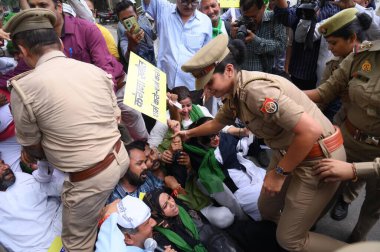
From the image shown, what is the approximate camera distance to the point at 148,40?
11.0 feet

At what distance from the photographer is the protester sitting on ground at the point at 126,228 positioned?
5.49 feet

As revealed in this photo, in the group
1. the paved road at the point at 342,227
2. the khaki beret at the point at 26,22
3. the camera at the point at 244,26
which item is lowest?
the paved road at the point at 342,227

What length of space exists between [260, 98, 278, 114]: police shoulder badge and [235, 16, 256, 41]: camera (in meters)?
1.64

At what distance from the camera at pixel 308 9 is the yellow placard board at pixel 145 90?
1569 millimetres

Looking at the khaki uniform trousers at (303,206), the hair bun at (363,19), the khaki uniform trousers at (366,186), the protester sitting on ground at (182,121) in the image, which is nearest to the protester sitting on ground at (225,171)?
the protester sitting on ground at (182,121)

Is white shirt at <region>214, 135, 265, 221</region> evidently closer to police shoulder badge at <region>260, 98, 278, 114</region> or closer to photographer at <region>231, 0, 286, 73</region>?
photographer at <region>231, 0, 286, 73</region>

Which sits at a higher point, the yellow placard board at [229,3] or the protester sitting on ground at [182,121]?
the yellow placard board at [229,3]

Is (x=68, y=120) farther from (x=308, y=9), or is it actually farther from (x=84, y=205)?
(x=308, y=9)

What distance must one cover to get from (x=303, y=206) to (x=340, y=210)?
104cm

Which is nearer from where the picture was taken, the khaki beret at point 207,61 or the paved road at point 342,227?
the khaki beret at point 207,61

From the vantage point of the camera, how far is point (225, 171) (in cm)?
246

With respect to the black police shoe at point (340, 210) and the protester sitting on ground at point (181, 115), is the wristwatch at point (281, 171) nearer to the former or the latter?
the protester sitting on ground at point (181, 115)

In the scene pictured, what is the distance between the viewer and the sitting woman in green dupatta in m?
1.93

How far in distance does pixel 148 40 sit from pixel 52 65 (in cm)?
196
